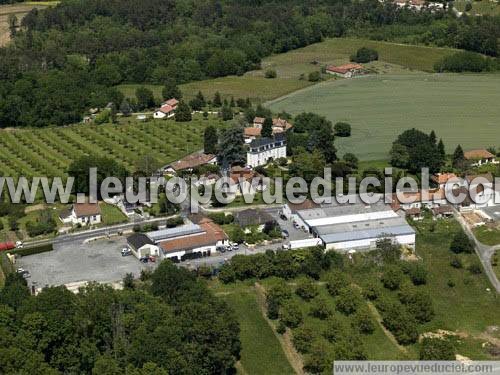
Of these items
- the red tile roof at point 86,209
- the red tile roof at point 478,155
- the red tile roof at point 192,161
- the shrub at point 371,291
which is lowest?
the shrub at point 371,291

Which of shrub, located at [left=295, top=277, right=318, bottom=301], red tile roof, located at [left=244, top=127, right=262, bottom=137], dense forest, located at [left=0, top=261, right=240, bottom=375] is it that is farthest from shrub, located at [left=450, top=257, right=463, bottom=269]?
red tile roof, located at [left=244, top=127, right=262, bottom=137]

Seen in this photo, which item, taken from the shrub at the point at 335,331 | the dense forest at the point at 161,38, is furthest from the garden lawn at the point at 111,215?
the dense forest at the point at 161,38

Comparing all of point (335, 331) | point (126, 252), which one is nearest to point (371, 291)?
point (335, 331)

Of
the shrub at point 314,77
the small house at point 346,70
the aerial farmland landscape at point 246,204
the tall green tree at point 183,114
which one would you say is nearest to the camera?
the aerial farmland landscape at point 246,204

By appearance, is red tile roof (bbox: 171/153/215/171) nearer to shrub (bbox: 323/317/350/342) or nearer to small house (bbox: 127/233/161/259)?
small house (bbox: 127/233/161/259)

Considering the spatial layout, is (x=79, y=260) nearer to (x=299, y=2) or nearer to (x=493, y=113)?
(x=493, y=113)

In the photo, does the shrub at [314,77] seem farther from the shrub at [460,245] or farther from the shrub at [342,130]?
the shrub at [460,245]
